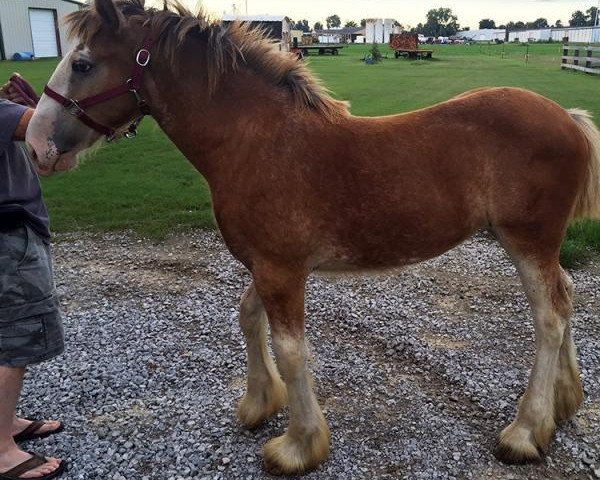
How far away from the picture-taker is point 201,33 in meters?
2.86

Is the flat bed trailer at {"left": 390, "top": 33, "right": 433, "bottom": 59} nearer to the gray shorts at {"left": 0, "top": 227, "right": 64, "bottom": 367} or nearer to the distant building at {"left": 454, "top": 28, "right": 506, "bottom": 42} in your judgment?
the gray shorts at {"left": 0, "top": 227, "right": 64, "bottom": 367}

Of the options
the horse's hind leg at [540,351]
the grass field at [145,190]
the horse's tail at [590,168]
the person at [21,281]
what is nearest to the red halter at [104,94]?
the person at [21,281]

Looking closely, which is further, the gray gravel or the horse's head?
the gray gravel

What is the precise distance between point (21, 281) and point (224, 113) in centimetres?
142

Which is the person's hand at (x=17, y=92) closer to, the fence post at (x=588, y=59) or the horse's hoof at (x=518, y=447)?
the horse's hoof at (x=518, y=447)

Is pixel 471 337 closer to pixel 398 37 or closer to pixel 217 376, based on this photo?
pixel 217 376

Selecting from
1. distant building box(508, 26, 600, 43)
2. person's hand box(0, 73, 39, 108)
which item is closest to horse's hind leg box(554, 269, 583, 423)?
person's hand box(0, 73, 39, 108)

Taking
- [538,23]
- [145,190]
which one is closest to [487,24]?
[538,23]

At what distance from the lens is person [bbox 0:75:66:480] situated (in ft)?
9.61

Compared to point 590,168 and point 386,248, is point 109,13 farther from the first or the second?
point 590,168

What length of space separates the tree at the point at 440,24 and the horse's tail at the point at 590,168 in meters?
136

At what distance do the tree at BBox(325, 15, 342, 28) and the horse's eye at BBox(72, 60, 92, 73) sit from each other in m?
166

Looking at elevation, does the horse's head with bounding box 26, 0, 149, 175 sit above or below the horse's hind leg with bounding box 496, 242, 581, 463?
above

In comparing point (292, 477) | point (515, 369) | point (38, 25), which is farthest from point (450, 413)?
point (38, 25)
